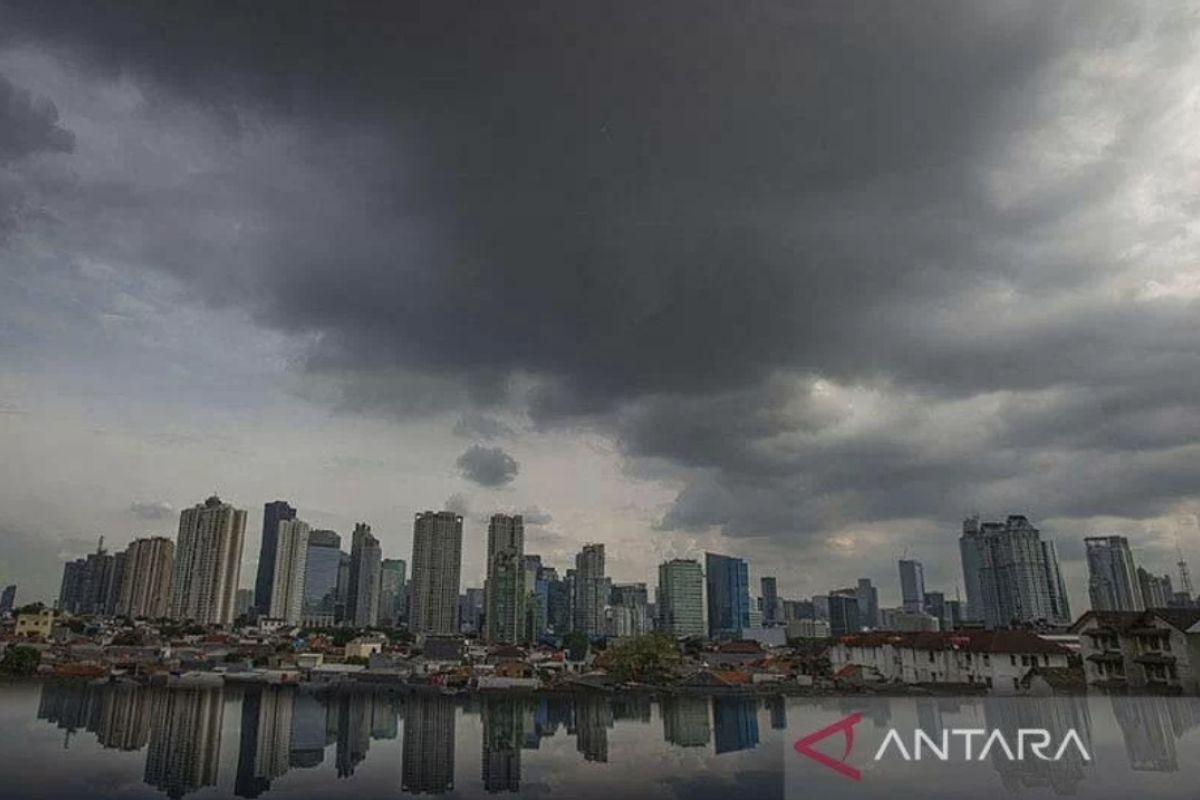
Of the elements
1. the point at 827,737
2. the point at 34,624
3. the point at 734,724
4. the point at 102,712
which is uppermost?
the point at 34,624

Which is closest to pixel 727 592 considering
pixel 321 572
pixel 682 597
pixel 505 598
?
pixel 682 597

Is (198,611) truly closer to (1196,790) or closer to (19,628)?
(19,628)

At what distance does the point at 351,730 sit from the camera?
37562 mm

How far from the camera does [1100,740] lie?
933 inches

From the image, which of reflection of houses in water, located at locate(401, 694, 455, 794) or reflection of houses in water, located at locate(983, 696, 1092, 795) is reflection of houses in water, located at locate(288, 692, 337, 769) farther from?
reflection of houses in water, located at locate(983, 696, 1092, 795)

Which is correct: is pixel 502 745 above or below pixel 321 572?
below

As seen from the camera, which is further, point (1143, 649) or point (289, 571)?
point (289, 571)

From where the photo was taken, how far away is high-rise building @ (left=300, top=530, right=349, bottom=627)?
172 m

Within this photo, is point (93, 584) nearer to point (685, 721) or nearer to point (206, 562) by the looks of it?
point (206, 562)

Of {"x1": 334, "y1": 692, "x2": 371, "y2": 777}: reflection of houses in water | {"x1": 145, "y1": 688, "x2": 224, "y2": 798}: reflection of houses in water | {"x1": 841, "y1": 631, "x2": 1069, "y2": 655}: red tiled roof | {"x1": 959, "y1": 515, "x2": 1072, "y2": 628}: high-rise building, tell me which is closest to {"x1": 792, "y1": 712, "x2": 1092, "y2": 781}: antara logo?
{"x1": 334, "y1": 692, "x2": 371, "y2": 777}: reflection of houses in water

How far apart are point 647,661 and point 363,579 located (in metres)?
110

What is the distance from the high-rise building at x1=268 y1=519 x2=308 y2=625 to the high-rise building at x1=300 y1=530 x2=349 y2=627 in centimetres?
1269

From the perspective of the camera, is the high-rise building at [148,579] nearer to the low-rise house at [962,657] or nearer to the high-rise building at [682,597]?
the high-rise building at [682,597]

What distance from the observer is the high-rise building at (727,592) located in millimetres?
156625
